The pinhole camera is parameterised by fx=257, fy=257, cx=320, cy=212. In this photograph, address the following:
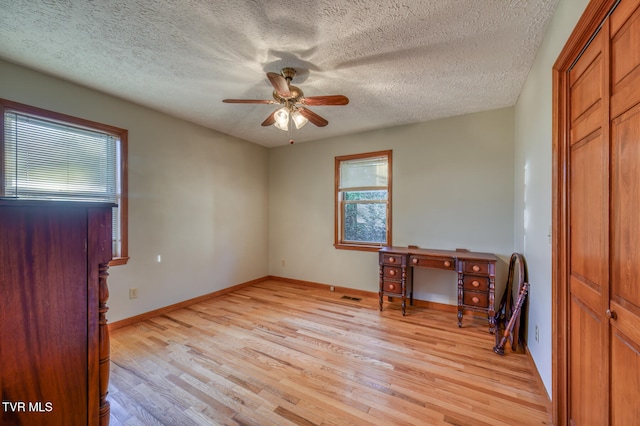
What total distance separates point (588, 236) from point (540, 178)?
84cm

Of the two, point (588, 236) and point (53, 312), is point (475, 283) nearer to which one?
point (588, 236)

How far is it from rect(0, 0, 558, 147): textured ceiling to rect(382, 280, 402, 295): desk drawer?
7.43ft

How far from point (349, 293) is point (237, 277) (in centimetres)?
191

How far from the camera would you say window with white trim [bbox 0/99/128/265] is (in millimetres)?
2234

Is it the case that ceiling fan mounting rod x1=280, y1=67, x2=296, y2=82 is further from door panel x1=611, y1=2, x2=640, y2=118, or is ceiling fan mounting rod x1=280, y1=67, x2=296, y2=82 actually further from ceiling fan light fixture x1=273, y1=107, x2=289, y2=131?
door panel x1=611, y1=2, x2=640, y2=118

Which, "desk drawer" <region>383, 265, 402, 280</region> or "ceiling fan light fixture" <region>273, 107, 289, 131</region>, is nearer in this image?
"ceiling fan light fixture" <region>273, 107, 289, 131</region>

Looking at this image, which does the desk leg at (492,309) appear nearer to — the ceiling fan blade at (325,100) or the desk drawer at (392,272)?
the desk drawer at (392,272)

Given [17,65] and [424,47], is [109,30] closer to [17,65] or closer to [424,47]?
[17,65]

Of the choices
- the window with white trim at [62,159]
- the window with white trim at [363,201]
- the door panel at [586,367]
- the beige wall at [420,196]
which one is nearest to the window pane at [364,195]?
the window with white trim at [363,201]

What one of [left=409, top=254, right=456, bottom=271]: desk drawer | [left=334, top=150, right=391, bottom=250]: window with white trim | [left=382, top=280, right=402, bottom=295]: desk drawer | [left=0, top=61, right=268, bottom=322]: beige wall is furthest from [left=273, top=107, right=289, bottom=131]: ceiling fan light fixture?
[left=382, top=280, right=402, bottom=295]: desk drawer

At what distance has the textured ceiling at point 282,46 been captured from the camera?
1648mm

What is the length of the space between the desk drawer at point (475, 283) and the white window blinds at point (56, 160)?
4130 millimetres

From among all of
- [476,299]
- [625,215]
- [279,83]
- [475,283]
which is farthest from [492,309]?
[279,83]

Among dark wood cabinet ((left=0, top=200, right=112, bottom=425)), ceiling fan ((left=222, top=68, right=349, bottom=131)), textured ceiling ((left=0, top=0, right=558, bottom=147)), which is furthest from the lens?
ceiling fan ((left=222, top=68, right=349, bottom=131))
